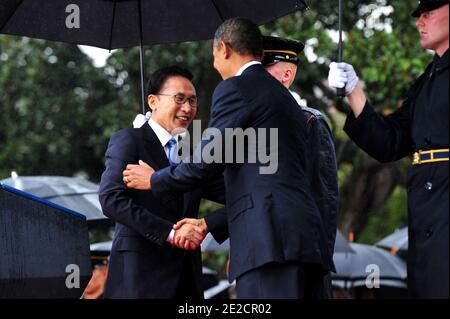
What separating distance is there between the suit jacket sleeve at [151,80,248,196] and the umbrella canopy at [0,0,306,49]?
5.46 feet

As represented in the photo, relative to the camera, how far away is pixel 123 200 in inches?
211

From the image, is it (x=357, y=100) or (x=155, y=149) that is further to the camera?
(x=155, y=149)

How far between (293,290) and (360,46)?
28.2 feet

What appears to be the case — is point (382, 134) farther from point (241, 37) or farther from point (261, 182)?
point (241, 37)

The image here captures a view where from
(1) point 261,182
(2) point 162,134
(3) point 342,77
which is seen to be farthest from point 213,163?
(2) point 162,134

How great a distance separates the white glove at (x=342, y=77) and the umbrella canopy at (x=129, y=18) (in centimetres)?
155

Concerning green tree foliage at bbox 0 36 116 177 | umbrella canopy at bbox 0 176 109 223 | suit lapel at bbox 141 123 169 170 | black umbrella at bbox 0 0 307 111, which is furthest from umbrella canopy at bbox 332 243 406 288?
green tree foliage at bbox 0 36 116 177

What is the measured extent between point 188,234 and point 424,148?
1.42 meters

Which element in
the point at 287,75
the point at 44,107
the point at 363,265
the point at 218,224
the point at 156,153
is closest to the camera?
the point at 218,224

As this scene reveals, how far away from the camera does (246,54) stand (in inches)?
193

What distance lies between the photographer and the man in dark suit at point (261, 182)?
4539mm

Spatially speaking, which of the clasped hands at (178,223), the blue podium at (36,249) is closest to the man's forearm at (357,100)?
the clasped hands at (178,223)

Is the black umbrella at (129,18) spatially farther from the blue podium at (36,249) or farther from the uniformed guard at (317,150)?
the blue podium at (36,249)
